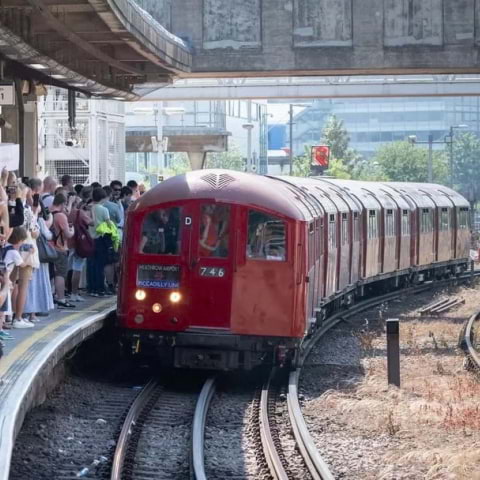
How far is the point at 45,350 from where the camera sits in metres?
11.1

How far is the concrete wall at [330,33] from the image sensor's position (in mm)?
22469

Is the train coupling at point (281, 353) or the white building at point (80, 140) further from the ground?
the white building at point (80, 140)

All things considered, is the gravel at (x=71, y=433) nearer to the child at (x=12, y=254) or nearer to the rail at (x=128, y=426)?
the rail at (x=128, y=426)

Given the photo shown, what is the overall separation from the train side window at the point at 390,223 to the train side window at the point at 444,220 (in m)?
5.45

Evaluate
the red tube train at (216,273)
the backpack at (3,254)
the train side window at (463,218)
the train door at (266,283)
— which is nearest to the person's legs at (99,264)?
the red tube train at (216,273)

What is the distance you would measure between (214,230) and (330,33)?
10.2 meters

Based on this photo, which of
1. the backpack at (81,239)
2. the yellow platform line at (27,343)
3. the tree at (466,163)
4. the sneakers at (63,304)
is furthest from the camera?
the tree at (466,163)

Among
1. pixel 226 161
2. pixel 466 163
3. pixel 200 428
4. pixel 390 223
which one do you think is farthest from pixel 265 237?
pixel 466 163

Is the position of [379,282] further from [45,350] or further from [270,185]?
[45,350]

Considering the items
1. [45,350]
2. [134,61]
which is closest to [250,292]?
[45,350]

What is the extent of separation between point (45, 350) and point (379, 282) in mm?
16097

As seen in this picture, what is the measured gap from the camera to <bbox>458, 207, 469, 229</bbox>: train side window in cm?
3306

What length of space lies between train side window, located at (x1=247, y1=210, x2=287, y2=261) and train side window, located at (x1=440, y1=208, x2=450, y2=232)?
17.9 metres

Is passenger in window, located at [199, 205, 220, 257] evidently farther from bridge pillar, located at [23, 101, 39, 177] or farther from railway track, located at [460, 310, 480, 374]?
bridge pillar, located at [23, 101, 39, 177]
